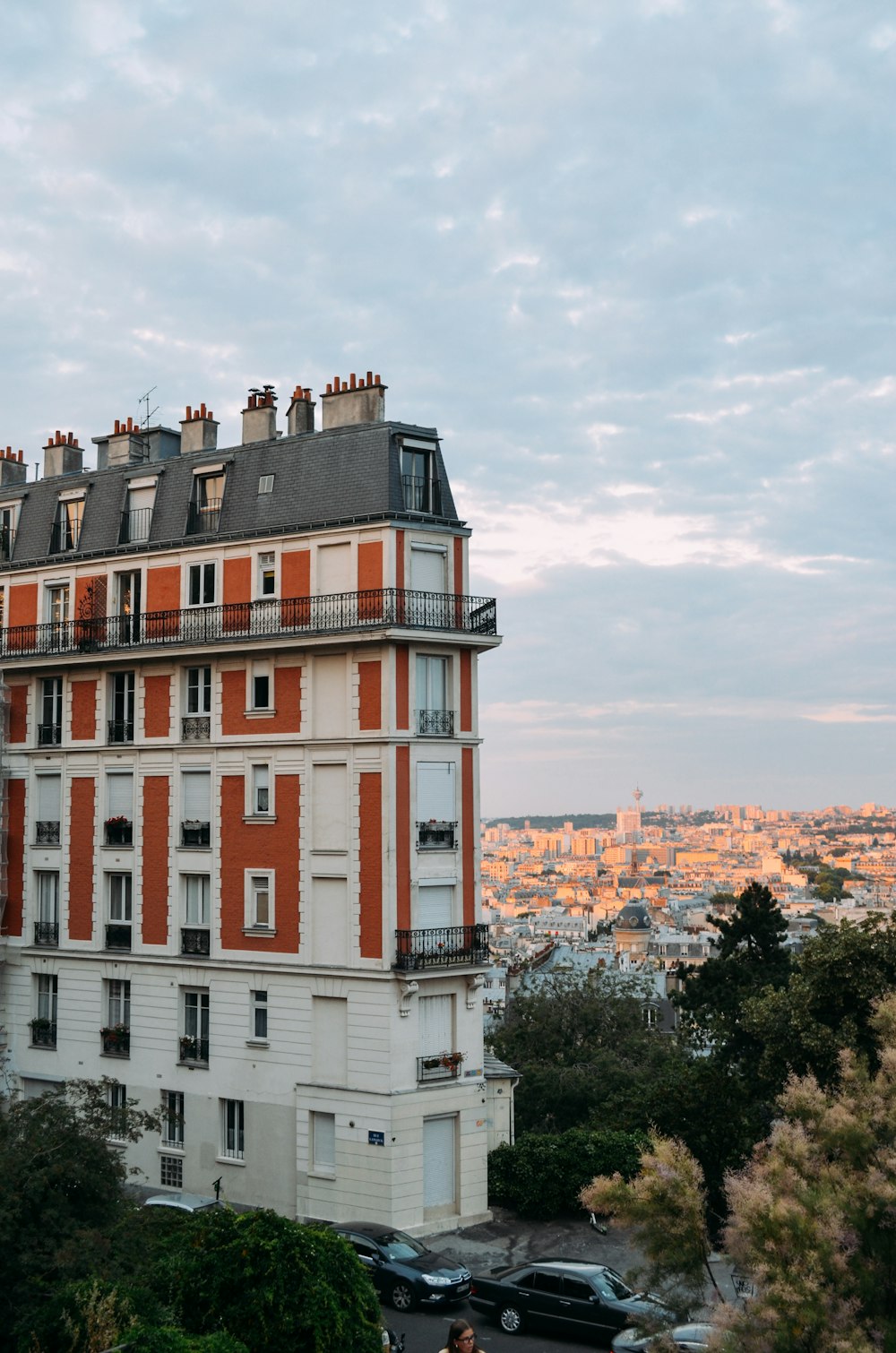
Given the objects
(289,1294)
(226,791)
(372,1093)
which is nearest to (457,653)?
(226,791)

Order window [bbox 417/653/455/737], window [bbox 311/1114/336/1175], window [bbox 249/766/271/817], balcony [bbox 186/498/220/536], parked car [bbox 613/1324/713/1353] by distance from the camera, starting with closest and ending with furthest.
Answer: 1. parked car [bbox 613/1324/713/1353]
2. window [bbox 311/1114/336/1175]
3. window [bbox 417/653/455/737]
4. window [bbox 249/766/271/817]
5. balcony [bbox 186/498/220/536]

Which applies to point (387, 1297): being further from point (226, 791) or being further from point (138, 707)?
point (138, 707)

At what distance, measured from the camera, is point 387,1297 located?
31109 mm

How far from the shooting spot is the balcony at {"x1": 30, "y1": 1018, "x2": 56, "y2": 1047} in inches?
1721

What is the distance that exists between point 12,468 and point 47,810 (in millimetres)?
14018

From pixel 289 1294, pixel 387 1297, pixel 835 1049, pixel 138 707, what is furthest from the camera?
pixel 138 707

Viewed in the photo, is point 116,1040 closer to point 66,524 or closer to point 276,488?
point 66,524

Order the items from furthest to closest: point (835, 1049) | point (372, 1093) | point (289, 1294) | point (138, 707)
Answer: point (138, 707)
point (372, 1093)
point (835, 1049)
point (289, 1294)

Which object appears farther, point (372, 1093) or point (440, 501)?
point (440, 501)

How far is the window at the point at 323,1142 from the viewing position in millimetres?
37219

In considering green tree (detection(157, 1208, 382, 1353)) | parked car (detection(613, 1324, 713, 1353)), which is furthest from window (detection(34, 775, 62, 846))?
parked car (detection(613, 1324, 713, 1353))

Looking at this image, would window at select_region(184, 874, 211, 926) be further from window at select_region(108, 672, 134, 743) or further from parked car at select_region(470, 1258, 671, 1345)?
parked car at select_region(470, 1258, 671, 1345)

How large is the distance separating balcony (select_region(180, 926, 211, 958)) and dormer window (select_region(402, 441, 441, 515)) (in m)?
13.6

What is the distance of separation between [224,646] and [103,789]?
6.89m
